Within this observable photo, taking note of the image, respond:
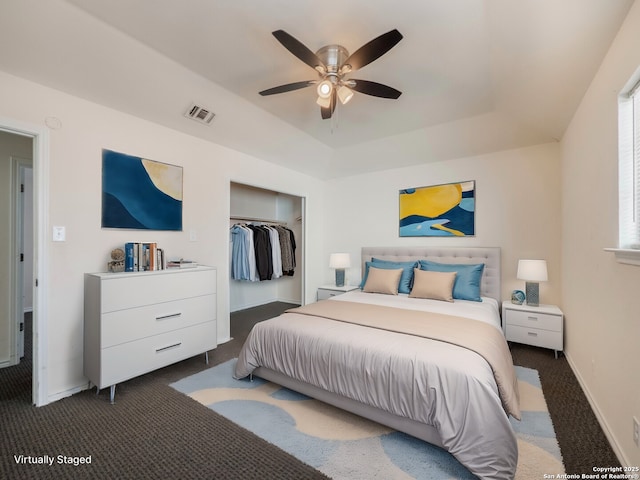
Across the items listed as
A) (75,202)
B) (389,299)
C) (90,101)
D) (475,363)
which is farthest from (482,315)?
(90,101)

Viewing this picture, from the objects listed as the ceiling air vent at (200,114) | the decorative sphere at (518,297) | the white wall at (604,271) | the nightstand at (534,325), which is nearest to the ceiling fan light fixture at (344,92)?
the ceiling air vent at (200,114)

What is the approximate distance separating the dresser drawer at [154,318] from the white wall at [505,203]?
107 inches

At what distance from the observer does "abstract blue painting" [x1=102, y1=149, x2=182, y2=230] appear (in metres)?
2.41

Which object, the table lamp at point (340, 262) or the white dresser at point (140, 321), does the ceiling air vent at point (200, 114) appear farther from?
the table lamp at point (340, 262)

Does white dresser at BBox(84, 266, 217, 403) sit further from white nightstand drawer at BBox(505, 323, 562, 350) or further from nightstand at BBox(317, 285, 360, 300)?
white nightstand drawer at BBox(505, 323, 562, 350)

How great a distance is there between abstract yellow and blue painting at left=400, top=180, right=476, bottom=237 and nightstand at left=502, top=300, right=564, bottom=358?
1.07 metres

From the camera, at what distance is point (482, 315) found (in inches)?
99.0

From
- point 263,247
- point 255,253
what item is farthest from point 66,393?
point 263,247

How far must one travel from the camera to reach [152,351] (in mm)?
2326

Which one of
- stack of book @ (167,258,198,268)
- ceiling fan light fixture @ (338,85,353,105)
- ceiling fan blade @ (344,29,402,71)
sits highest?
ceiling fan blade @ (344,29,402,71)

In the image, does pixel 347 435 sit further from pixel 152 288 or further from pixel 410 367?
pixel 152 288

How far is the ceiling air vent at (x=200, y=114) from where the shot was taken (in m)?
2.70

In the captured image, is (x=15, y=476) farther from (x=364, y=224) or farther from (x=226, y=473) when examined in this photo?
(x=364, y=224)

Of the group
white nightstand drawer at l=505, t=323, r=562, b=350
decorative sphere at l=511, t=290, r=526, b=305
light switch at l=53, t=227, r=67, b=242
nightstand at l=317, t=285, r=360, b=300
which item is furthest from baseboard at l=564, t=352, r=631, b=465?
light switch at l=53, t=227, r=67, b=242
